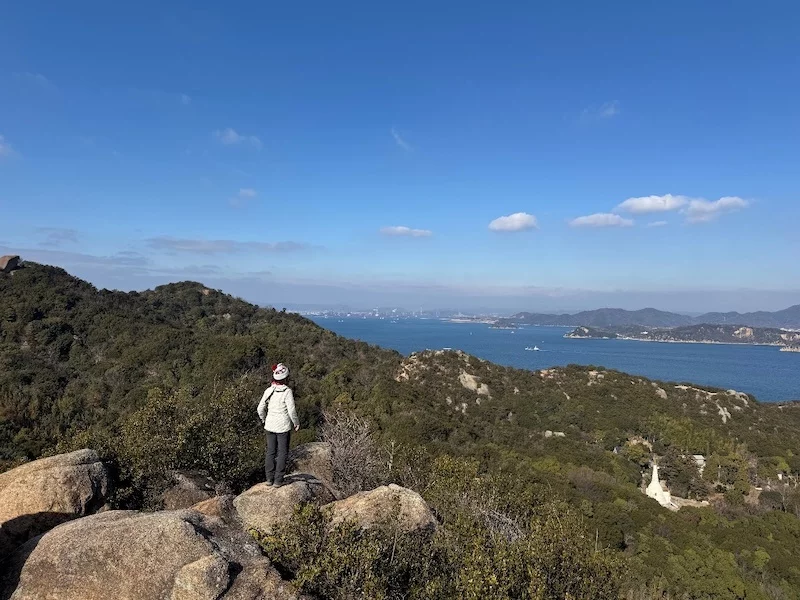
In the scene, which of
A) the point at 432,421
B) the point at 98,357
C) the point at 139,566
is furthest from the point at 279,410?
Answer: the point at 98,357

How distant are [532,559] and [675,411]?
6498 centimetres

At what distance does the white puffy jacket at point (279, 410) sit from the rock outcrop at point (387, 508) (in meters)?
1.78

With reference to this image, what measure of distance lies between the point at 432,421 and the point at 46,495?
34.9 meters

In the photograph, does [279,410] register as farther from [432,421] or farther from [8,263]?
[8,263]

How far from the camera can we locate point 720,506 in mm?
43688

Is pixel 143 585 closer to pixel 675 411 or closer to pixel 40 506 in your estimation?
pixel 40 506

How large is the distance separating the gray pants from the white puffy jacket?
0.53ft

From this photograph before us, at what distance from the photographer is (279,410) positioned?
8812 mm

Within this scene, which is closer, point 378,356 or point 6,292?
point 6,292

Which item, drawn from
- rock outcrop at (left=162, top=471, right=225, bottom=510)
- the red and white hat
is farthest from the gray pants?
rock outcrop at (left=162, top=471, right=225, bottom=510)

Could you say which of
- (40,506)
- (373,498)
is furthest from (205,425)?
(373,498)

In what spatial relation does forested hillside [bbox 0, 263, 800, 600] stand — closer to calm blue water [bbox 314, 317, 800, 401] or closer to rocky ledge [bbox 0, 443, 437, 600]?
rocky ledge [bbox 0, 443, 437, 600]

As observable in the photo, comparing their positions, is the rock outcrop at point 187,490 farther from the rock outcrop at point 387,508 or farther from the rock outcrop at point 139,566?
the rock outcrop at point 387,508

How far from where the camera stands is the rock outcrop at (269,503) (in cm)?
774
